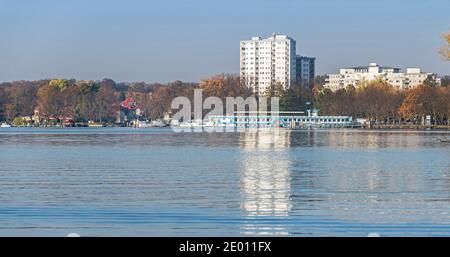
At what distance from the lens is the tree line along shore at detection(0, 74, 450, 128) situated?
13125 centimetres

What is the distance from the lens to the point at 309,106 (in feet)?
502

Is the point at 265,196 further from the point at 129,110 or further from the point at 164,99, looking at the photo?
the point at 129,110

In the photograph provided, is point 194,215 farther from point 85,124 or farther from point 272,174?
point 85,124

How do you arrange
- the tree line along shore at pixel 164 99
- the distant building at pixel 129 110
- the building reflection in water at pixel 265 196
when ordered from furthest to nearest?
the distant building at pixel 129 110
the tree line along shore at pixel 164 99
the building reflection in water at pixel 265 196

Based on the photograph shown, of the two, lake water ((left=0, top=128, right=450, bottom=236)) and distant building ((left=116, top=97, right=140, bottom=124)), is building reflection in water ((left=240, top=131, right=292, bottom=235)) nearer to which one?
lake water ((left=0, top=128, right=450, bottom=236))

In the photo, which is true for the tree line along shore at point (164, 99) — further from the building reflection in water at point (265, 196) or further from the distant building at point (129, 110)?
the building reflection in water at point (265, 196)

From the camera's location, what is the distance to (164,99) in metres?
164

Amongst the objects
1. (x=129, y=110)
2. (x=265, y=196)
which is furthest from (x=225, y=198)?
(x=129, y=110)

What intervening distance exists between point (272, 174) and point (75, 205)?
1075 centimetres

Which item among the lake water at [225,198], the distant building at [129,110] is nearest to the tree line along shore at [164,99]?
the distant building at [129,110]

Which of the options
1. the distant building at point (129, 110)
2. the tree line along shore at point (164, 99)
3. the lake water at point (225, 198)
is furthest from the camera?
the distant building at point (129, 110)

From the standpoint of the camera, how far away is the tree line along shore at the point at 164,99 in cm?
13125

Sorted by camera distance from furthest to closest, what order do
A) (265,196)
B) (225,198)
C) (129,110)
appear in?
1. (129,110)
2. (265,196)
3. (225,198)

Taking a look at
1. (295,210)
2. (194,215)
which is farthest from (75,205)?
(295,210)
